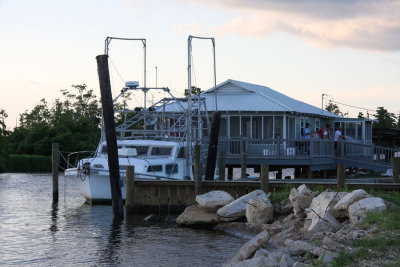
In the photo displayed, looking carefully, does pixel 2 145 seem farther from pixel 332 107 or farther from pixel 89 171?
pixel 332 107

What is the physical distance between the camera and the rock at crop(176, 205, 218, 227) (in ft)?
68.2

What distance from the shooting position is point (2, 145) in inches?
2502

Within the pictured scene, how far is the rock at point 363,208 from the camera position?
15453 millimetres

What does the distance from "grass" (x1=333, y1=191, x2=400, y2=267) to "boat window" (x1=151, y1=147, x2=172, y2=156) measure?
15.2 m

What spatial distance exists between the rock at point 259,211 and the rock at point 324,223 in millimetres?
3167

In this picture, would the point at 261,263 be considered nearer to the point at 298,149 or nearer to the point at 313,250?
the point at 313,250

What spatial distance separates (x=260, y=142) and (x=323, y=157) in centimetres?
356

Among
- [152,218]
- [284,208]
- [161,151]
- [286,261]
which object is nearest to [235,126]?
[161,151]

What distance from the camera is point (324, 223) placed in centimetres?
1559

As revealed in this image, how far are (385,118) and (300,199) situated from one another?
86945 mm

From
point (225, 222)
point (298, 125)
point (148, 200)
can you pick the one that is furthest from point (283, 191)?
point (298, 125)

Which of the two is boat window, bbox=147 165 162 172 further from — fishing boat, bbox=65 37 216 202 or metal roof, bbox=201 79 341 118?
metal roof, bbox=201 79 341 118

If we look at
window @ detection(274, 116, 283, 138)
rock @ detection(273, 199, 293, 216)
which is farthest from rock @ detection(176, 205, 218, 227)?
window @ detection(274, 116, 283, 138)

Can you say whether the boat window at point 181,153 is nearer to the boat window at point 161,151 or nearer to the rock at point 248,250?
the boat window at point 161,151
